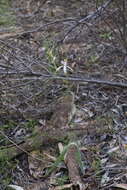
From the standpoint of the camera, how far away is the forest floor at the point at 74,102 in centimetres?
278

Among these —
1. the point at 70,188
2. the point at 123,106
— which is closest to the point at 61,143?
the point at 70,188

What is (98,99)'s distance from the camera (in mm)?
3518

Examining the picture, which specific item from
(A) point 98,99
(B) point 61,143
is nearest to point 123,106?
(A) point 98,99

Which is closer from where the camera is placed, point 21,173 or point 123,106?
point 21,173

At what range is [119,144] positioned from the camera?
2990 millimetres

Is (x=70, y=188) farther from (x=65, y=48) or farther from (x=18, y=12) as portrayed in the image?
(x=18, y=12)

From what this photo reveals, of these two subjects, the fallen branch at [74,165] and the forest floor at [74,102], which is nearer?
the fallen branch at [74,165]

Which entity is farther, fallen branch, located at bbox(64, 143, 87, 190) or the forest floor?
the forest floor

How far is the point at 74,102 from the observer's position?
137 inches

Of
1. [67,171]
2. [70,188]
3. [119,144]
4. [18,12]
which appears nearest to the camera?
[70,188]

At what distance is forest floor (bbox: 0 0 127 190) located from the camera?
9.12 feet

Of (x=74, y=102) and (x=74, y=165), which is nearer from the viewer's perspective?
(x=74, y=165)

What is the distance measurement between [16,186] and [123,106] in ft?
3.82

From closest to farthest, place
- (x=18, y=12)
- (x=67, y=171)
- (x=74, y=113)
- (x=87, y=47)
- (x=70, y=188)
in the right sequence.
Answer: (x=70, y=188), (x=67, y=171), (x=74, y=113), (x=87, y=47), (x=18, y=12)
